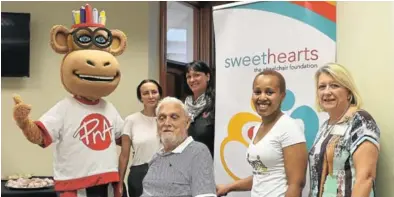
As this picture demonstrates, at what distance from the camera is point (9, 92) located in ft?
13.3

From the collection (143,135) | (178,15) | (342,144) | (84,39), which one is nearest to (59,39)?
(84,39)

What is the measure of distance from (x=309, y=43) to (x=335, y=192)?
35.6 inches

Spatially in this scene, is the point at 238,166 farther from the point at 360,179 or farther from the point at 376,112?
the point at 360,179

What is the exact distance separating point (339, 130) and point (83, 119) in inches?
46.7

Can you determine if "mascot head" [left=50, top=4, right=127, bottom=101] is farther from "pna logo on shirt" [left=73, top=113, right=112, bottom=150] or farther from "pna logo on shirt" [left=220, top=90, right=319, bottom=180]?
"pna logo on shirt" [left=220, top=90, right=319, bottom=180]

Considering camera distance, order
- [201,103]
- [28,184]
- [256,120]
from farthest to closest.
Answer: [28,184] → [201,103] → [256,120]

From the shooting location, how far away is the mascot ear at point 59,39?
8.01 ft

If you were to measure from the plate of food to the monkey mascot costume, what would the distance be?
1.29 metres

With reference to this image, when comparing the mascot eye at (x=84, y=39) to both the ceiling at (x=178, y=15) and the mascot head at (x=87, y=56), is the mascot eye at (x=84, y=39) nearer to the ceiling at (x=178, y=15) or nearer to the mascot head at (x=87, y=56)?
the mascot head at (x=87, y=56)

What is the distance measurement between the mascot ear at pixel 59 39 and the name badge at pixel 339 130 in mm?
1370

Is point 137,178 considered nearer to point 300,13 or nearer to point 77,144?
point 77,144

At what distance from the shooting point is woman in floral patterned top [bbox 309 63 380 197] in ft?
6.02

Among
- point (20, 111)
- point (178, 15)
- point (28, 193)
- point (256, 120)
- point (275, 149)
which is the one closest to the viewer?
point (275, 149)

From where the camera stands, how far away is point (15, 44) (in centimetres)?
402
